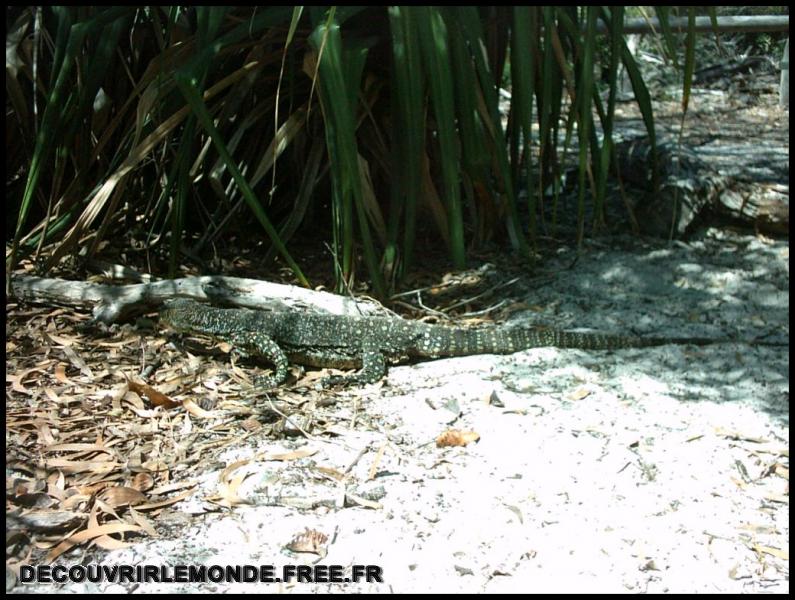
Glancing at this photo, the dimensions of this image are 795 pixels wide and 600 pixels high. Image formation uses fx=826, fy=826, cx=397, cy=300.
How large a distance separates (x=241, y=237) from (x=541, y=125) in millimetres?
2193

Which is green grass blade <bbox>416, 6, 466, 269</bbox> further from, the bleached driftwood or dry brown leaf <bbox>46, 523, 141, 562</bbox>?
dry brown leaf <bbox>46, 523, 141, 562</bbox>

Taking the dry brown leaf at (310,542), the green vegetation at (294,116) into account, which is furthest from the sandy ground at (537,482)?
the green vegetation at (294,116)

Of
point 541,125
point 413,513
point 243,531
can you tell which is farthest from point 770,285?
point 243,531

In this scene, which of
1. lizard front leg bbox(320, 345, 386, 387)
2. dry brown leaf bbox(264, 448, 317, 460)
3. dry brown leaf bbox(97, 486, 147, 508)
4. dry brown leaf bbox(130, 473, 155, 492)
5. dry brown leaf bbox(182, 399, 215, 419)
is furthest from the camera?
lizard front leg bbox(320, 345, 386, 387)

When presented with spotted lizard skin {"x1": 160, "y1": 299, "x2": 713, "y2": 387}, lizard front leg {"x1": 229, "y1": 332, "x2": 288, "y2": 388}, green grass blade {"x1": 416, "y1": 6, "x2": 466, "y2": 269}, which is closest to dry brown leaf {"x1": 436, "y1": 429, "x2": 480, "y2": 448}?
spotted lizard skin {"x1": 160, "y1": 299, "x2": 713, "y2": 387}

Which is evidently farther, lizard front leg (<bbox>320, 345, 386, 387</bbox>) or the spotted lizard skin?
the spotted lizard skin

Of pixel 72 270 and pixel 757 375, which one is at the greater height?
pixel 72 270

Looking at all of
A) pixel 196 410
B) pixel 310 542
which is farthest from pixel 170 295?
pixel 310 542

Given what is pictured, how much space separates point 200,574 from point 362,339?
6.41 ft

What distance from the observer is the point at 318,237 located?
19.5ft

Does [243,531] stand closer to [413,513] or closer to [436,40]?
[413,513]

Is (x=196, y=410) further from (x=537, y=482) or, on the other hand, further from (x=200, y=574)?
(x=537, y=482)

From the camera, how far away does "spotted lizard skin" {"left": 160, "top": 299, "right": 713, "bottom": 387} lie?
4.38 metres

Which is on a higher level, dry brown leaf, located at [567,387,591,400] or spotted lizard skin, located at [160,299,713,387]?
spotted lizard skin, located at [160,299,713,387]
